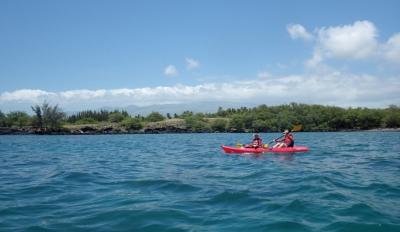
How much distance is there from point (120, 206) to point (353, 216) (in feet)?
18.9

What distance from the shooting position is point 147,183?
1582cm

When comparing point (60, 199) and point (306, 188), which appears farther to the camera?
point (306, 188)

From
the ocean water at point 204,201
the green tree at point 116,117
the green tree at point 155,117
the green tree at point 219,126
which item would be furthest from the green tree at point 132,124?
the ocean water at point 204,201

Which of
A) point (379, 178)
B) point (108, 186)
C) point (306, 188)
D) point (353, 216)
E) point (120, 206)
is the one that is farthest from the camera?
point (379, 178)

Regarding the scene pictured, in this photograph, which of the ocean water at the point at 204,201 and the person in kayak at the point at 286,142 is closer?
the ocean water at the point at 204,201

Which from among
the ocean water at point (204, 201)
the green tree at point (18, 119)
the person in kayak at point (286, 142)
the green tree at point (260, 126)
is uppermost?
the green tree at point (18, 119)

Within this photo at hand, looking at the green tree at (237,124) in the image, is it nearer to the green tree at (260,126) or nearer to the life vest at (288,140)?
the green tree at (260,126)

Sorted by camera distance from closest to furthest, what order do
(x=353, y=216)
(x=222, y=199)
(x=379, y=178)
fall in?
(x=353, y=216), (x=222, y=199), (x=379, y=178)

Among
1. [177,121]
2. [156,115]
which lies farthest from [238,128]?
[156,115]

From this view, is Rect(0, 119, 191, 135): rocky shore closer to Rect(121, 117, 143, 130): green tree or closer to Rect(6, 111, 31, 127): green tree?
Rect(121, 117, 143, 130): green tree

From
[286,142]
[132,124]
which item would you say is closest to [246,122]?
[132,124]

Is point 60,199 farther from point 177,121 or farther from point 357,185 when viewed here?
point 177,121

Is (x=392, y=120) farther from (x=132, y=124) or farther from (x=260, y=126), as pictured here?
(x=132, y=124)

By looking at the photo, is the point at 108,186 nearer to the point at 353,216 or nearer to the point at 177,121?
the point at 353,216
